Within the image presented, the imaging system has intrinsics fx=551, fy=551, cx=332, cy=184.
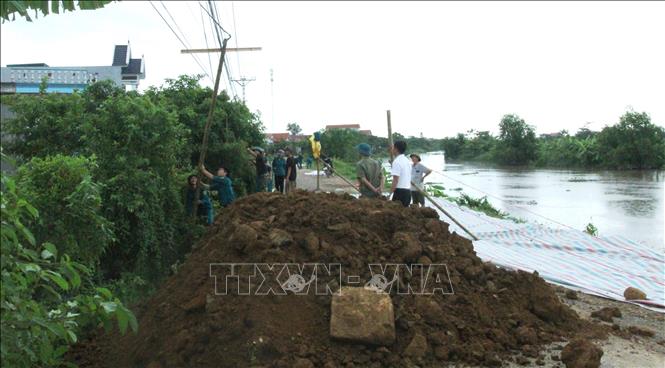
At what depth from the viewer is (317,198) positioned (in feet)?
19.0

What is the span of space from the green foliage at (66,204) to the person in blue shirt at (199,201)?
2662mm

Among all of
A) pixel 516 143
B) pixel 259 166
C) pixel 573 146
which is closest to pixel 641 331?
pixel 259 166

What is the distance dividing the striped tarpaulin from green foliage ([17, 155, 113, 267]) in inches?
215

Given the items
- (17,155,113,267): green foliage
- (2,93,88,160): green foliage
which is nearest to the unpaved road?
(17,155,113,267): green foliage

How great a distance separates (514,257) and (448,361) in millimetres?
4510

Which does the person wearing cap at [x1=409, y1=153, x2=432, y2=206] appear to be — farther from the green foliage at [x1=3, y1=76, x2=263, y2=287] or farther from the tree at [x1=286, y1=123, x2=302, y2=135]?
the tree at [x1=286, y1=123, x2=302, y2=135]

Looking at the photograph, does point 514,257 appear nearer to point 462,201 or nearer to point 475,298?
point 475,298

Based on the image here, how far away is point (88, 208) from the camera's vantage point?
4379mm

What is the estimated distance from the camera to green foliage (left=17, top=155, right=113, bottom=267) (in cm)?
431

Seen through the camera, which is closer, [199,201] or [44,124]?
[44,124]

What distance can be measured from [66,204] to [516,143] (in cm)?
7623

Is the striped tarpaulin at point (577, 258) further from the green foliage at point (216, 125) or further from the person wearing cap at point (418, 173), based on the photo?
the green foliage at point (216, 125)

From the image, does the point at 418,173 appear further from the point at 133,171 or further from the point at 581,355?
the point at 581,355

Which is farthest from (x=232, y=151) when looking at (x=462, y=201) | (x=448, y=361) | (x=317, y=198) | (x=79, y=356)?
(x=462, y=201)
